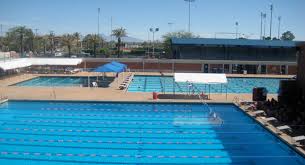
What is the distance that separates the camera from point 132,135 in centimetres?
1325

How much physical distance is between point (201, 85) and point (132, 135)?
53.9ft

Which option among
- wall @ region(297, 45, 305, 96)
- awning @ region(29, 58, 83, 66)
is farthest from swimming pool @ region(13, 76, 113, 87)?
wall @ region(297, 45, 305, 96)

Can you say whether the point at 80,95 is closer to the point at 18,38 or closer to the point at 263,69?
the point at 263,69

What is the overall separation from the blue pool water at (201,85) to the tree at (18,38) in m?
45.4

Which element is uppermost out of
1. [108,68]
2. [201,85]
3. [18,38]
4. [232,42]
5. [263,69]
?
[18,38]

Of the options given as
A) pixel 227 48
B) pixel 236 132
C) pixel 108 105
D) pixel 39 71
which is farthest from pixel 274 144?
pixel 227 48

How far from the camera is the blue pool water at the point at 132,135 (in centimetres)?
1083

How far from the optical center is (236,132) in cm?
1397

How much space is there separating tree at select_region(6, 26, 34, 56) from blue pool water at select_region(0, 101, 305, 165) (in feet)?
187

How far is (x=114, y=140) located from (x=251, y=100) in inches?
385

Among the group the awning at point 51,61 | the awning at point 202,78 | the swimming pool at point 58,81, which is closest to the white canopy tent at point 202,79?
the awning at point 202,78

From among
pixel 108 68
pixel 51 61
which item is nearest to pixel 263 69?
pixel 108 68

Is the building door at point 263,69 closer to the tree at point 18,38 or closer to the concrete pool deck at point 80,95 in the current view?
the concrete pool deck at point 80,95

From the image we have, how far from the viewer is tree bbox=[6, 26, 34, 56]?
71.5 m
